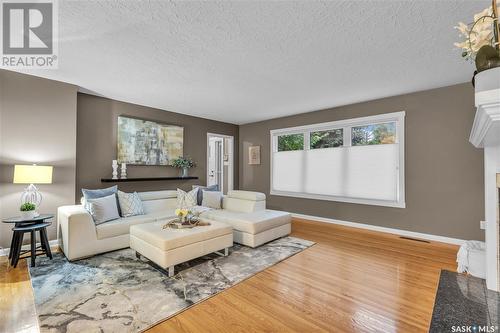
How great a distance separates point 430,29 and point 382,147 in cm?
238

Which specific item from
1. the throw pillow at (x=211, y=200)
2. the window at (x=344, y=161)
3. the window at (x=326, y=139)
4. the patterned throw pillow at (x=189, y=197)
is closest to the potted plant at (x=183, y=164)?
the patterned throw pillow at (x=189, y=197)

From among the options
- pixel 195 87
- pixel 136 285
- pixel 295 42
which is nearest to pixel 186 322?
pixel 136 285

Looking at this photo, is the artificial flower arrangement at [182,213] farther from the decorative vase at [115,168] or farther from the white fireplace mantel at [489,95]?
the white fireplace mantel at [489,95]

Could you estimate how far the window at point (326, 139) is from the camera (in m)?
4.80

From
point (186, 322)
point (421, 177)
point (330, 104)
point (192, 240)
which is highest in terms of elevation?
point (330, 104)

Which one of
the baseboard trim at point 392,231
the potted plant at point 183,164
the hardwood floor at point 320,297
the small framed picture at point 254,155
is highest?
the small framed picture at point 254,155

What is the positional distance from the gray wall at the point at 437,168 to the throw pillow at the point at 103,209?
4.32 m

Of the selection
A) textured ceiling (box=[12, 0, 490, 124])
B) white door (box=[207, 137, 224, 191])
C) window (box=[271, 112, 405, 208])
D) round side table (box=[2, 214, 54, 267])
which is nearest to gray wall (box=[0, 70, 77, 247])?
textured ceiling (box=[12, 0, 490, 124])

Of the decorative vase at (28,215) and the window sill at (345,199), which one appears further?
the window sill at (345,199)

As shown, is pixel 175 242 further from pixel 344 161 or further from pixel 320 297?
pixel 344 161

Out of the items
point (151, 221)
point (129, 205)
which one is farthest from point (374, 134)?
point (129, 205)

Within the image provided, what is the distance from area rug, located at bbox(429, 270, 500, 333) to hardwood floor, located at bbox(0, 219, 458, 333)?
0.84ft

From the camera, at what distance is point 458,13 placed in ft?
6.20

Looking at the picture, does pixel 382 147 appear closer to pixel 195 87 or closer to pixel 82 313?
pixel 195 87
